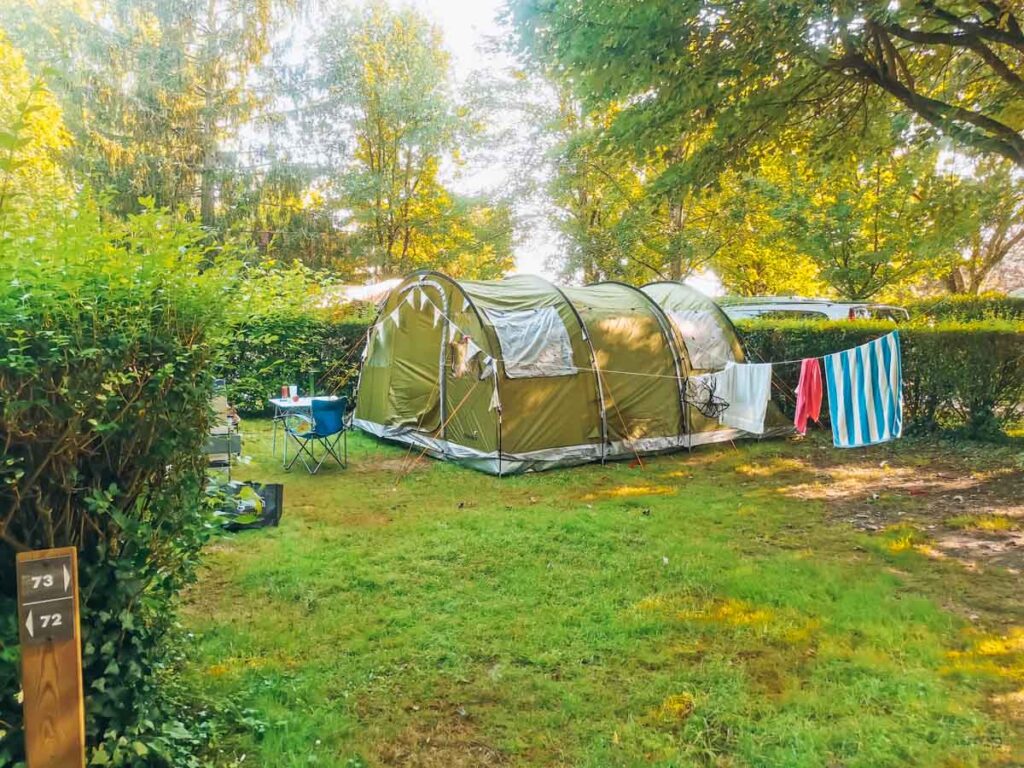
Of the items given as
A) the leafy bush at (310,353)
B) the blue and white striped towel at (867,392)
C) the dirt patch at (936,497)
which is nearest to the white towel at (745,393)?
Answer: the dirt patch at (936,497)

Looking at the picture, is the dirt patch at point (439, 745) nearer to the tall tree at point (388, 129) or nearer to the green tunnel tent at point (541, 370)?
the green tunnel tent at point (541, 370)

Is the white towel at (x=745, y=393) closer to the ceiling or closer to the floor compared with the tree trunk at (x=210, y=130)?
closer to the floor

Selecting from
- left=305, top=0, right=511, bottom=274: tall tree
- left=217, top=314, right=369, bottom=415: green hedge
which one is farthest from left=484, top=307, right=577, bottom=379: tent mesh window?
left=305, top=0, right=511, bottom=274: tall tree

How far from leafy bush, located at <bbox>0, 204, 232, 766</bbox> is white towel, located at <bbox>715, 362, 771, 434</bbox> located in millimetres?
6142

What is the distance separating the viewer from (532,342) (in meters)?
6.89

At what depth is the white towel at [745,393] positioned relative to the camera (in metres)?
7.00

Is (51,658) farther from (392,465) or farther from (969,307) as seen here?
(969,307)

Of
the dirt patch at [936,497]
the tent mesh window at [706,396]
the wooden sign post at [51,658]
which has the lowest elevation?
the dirt patch at [936,497]

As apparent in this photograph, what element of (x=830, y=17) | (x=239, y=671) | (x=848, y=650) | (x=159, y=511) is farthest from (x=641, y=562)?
(x=830, y=17)

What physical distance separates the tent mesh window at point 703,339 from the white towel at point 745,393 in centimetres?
43

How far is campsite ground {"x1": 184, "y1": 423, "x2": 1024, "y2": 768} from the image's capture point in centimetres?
248

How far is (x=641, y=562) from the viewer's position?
4.27 metres

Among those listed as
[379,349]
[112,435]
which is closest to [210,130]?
[379,349]

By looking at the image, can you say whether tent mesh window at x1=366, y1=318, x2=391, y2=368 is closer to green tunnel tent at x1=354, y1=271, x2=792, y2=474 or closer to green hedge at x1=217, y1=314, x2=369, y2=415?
green tunnel tent at x1=354, y1=271, x2=792, y2=474
